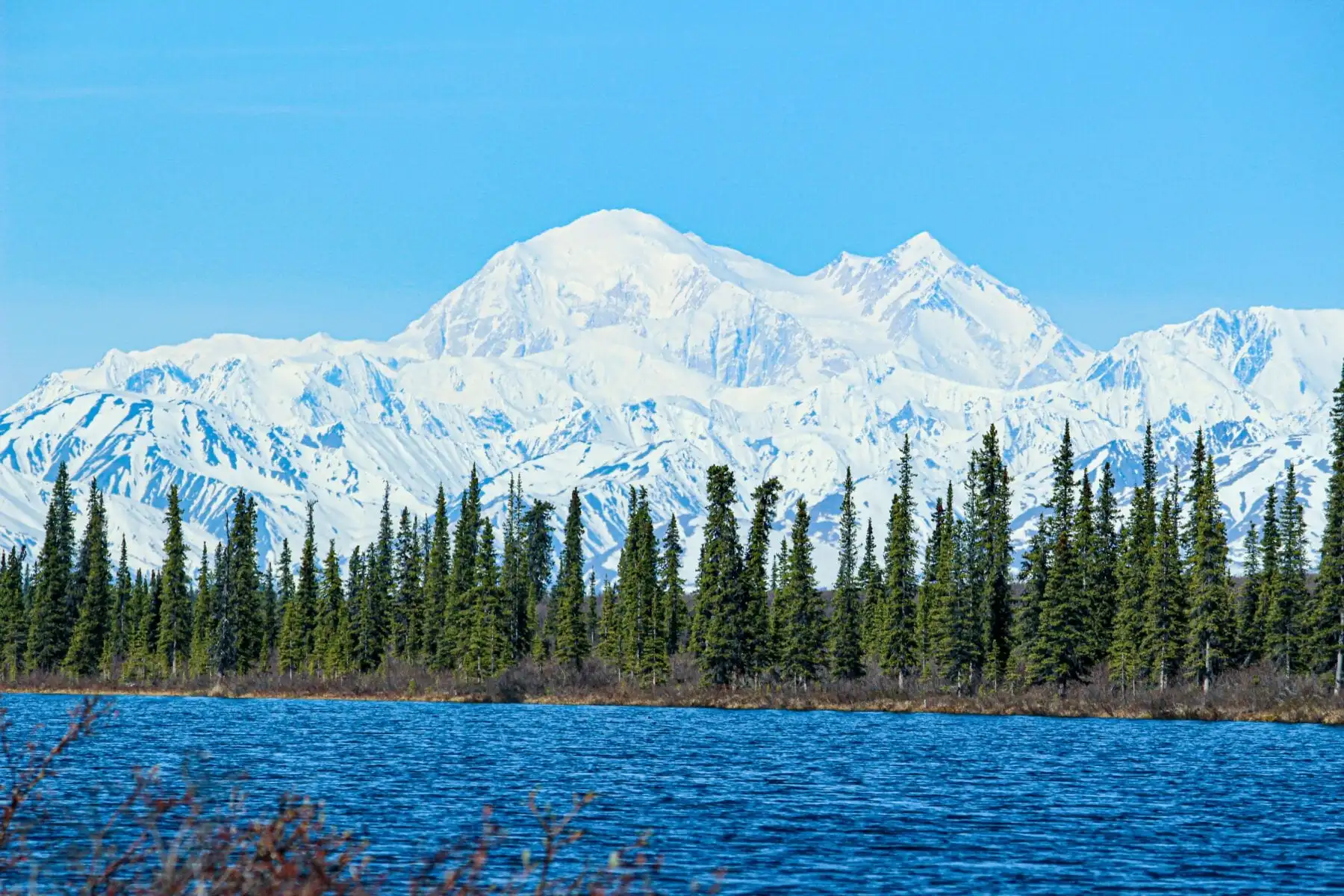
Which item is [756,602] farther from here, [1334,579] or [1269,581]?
[1269,581]

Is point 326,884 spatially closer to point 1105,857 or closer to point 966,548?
point 1105,857

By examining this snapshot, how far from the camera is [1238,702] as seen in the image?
291 ft

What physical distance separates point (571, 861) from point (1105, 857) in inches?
421

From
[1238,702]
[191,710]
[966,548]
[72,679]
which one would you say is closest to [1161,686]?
[1238,702]

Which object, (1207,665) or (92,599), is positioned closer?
(1207,665)

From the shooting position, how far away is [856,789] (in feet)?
150

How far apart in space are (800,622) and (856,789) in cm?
5954

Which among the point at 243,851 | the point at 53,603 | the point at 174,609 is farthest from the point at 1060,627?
the point at 243,851

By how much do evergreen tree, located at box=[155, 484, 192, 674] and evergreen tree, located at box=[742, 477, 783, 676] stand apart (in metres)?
56.0

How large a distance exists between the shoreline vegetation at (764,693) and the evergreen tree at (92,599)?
8.62 ft

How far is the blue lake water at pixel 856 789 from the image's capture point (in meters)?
30.9

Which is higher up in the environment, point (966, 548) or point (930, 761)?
point (966, 548)

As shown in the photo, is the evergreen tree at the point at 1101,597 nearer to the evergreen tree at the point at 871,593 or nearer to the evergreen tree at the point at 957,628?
the evergreen tree at the point at 957,628

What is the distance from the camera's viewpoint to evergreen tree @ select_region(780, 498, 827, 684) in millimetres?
105250
